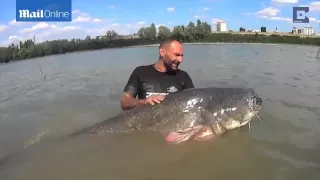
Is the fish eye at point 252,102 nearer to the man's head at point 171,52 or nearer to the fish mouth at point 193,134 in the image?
the fish mouth at point 193,134

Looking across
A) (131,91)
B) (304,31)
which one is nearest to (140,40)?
(304,31)

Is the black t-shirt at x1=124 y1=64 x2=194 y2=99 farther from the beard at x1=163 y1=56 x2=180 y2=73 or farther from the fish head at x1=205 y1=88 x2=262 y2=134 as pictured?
the fish head at x1=205 y1=88 x2=262 y2=134

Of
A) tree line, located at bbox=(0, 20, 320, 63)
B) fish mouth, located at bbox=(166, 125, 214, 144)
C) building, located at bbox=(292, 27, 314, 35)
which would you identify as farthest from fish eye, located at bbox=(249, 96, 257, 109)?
building, located at bbox=(292, 27, 314, 35)

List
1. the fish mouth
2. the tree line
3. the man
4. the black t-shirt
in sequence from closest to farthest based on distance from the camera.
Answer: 1. the fish mouth
2. the man
3. the black t-shirt
4. the tree line

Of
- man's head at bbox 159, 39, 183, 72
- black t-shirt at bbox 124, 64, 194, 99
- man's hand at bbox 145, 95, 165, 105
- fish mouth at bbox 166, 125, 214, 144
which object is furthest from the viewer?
black t-shirt at bbox 124, 64, 194, 99

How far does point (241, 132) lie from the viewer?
5312 mm

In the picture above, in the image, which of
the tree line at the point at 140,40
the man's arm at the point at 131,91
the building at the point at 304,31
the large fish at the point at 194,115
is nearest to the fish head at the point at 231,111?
the large fish at the point at 194,115

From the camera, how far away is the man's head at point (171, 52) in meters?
5.15

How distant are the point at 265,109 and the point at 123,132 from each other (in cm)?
418

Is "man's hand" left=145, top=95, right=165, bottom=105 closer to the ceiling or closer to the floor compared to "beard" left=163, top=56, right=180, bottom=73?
closer to the floor

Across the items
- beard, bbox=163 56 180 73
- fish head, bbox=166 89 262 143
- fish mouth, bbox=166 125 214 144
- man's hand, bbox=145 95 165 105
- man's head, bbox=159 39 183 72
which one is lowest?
fish mouth, bbox=166 125 214 144

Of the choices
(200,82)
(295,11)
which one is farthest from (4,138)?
(295,11)

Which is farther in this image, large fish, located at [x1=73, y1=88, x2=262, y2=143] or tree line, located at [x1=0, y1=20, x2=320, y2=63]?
tree line, located at [x1=0, y1=20, x2=320, y2=63]

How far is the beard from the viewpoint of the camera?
17.3ft
